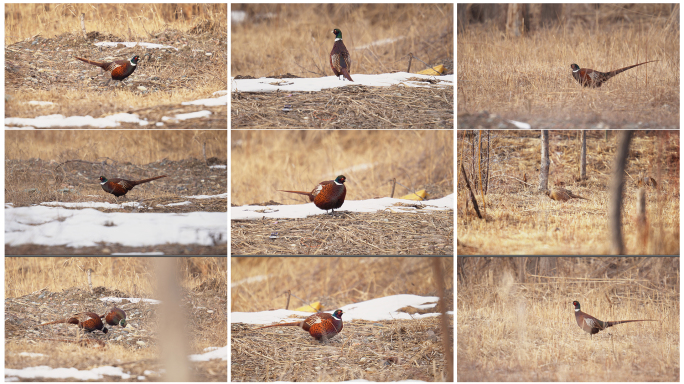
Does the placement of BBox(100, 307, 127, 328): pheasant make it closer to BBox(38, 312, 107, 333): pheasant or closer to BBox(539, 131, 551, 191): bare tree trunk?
BBox(38, 312, 107, 333): pheasant

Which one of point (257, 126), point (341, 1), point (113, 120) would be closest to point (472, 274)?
point (257, 126)

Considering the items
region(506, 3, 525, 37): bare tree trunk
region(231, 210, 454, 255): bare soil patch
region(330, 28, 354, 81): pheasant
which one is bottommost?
region(231, 210, 454, 255): bare soil patch

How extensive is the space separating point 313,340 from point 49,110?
7.55 feet

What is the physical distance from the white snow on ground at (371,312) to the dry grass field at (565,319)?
29 cm

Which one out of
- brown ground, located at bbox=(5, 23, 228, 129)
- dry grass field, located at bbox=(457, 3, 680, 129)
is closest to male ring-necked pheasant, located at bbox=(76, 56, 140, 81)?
brown ground, located at bbox=(5, 23, 228, 129)

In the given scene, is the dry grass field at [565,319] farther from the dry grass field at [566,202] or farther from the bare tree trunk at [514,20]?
the bare tree trunk at [514,20]

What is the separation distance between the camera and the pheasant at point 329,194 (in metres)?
3.42

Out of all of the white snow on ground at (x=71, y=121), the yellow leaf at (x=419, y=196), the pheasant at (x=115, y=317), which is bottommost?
the pheasant at (x=115, y=317)

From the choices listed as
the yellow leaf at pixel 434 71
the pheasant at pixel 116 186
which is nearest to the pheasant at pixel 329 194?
the yellow leaf at pixel 434 71

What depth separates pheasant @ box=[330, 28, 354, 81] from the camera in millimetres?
3416

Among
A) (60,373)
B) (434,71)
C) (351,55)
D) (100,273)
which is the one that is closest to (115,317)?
(100,273)

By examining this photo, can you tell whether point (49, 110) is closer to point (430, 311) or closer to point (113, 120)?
point (113, 120)

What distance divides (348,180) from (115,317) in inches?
70.7

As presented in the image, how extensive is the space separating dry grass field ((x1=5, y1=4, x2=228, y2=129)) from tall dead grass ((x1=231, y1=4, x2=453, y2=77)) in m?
0.19
